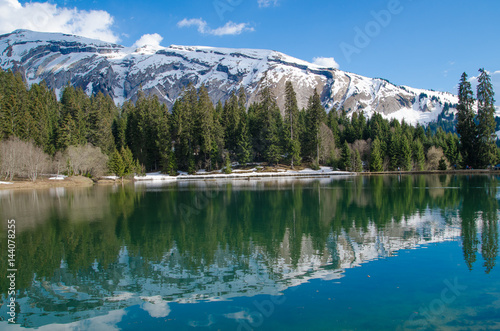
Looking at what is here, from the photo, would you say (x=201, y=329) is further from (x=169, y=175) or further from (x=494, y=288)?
(x=169, y=175)

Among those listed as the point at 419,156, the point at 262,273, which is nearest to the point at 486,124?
the point at 419,156

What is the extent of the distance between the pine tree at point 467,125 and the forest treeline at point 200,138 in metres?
0.18

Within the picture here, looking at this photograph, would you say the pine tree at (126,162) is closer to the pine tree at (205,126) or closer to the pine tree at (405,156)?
the pine tree at (205,126)

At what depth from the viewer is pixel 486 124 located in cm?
7012

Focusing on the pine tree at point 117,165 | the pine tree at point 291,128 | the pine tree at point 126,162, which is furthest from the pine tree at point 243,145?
the pine tree at point 117,165

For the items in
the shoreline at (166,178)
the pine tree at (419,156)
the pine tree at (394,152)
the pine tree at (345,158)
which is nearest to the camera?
the shoreline at (166,178)

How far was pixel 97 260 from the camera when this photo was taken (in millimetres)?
13078

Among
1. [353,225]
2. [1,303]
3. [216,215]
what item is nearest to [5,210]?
[216,215]

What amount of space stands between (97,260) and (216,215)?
10.6 m

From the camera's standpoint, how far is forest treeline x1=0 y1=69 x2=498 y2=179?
69.3 m

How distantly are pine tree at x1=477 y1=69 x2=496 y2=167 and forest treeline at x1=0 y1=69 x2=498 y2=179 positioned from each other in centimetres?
17

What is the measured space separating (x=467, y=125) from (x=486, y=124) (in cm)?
362

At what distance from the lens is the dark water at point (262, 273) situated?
7973 mm

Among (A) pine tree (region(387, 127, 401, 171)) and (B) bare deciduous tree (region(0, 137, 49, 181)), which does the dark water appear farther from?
(A) pine tree (region(387, 127, 401, 171))
